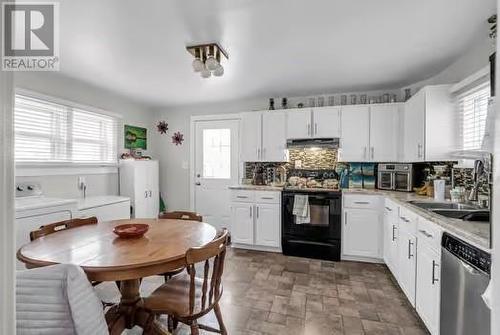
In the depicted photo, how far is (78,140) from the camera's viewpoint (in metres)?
3.53

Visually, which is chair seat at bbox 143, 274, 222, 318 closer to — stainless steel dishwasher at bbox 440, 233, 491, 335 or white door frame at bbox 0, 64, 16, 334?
white door frame at bbox 0, 64, 16, 334

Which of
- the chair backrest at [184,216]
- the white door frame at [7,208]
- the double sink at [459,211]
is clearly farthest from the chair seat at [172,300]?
the double sink at [459,211]

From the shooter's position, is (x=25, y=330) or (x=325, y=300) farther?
(x=325, y=300)

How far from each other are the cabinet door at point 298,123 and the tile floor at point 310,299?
5.92 ft

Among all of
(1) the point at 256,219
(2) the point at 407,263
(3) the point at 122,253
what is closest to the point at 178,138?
(1) the point at 256,219

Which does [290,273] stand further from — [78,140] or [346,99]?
[78,140]

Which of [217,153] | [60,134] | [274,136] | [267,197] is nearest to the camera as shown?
[60,134]

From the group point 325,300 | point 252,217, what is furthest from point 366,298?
point 252,217

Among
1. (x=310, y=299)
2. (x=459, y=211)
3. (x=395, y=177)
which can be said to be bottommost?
(x=310, y=299)

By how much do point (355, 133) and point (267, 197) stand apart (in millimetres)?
1553

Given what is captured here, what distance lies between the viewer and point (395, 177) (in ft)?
11.4

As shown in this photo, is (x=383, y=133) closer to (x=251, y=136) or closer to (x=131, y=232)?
(x=251, y=136)

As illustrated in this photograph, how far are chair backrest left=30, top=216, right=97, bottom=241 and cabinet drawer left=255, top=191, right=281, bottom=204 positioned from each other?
2095 mm

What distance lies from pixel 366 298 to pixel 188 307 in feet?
5.86
